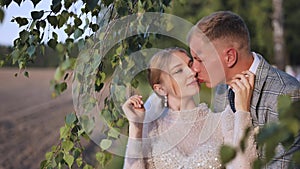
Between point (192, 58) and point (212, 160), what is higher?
point (192, 58)

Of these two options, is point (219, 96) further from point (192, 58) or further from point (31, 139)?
point (31, 139)

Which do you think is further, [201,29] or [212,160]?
[212,160]

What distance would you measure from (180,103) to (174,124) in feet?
0.34

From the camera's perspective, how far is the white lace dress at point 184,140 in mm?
2723

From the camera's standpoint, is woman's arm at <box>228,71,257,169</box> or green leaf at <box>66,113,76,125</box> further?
green leaf at <box>66,113,76,125</box>

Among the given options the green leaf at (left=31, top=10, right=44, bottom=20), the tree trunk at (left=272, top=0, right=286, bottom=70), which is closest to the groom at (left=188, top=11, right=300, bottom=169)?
the green leaf at (left=31, top=10, right=44, bottom=20)

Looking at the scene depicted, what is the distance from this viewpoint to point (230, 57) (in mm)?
2604

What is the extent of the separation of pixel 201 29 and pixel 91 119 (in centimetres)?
61

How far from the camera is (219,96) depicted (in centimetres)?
303

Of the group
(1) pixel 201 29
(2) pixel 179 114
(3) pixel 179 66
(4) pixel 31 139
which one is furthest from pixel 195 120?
(4) pixel 31 139

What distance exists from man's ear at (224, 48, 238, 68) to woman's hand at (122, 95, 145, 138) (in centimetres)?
39

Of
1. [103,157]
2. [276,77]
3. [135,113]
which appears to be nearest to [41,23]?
[135,113]

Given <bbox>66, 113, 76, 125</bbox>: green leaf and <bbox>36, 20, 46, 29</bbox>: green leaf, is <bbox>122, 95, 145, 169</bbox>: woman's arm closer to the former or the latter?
<bbox>66, 113, 76, 125</bbox>: green leaf

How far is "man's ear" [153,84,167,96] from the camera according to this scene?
112 inches
